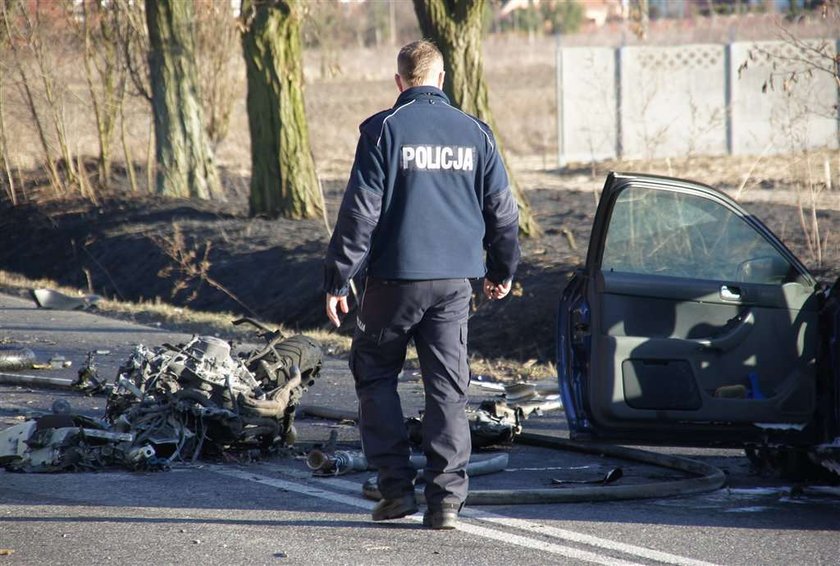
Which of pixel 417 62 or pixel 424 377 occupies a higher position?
pixel 417 62

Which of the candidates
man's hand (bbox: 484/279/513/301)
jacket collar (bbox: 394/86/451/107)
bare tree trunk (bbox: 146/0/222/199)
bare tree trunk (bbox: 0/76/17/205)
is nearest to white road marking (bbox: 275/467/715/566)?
man's hand (bbox: 484/279/513/301)

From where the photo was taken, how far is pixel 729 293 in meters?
6.19

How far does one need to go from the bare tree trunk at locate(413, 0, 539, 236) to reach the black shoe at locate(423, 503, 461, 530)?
8.91 metres

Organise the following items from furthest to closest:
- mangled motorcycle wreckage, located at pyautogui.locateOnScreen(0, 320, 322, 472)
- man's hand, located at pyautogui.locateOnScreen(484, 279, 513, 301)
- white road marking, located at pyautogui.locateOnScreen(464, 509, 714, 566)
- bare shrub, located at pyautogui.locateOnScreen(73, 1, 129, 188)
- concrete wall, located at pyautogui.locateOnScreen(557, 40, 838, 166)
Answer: concrete wall, located at pyautogui.locateOnScreen(557, 40, 838, 166)
bare shrub, located at pyautogui.locateOnScreen(73, 1, 129, 188)
mangled motorcycle wreckage, located at pyautogui.locateOnScreen(0, 320, 322, 472)
man's hand, located at pyautogui.locateOnScreen(484, 279, 513, 301)
white road marking, located at pyautogui.locateOnScreen(464, 509, 714, 566)

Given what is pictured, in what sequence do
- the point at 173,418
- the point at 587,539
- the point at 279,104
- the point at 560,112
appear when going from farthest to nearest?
the point at 560,112 → the point at 279,104 → the point at 173,418 → the point at 587,539

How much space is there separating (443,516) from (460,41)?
948 cm

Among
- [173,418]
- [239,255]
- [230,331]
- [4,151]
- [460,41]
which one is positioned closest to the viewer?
[173,418]

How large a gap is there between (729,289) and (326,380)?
4.25 metres

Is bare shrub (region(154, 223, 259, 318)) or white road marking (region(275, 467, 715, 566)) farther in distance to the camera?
bare shrub (region(154, 223, 259, 318))

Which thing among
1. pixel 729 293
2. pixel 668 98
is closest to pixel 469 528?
pixel 729 293

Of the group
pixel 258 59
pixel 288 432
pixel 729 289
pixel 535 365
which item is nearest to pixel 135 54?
pixel 258 59

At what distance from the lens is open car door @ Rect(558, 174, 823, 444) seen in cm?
604

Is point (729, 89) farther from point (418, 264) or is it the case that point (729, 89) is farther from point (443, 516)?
point (443, 516)

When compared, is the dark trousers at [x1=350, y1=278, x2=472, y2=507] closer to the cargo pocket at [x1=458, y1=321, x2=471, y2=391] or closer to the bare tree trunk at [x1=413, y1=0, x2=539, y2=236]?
the cargo pocket at [x1=458, y1=321, x2=471, y2=391]
